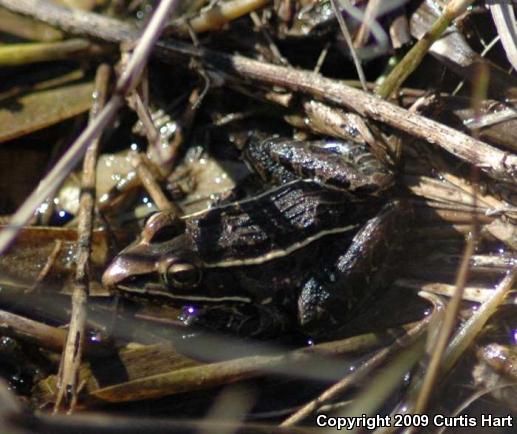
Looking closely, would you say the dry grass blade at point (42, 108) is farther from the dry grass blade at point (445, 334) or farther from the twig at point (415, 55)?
the dry grass blade at point (445, 334)

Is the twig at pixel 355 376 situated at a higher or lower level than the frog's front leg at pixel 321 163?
lower

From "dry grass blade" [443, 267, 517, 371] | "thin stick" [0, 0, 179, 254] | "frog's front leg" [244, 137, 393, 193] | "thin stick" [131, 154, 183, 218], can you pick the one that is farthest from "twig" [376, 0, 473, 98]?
"thin stick" [0, 0, 179, 254]

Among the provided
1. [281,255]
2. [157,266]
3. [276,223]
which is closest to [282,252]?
[281,255]

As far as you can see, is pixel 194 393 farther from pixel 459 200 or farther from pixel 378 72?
pixel 378 72

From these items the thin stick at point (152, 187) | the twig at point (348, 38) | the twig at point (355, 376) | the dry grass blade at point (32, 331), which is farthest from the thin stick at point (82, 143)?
the thin stick at point (152, 187)

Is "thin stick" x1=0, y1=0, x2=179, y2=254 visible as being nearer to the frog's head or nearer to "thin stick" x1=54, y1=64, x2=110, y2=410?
"thin stick" x1=54, y1=64, x2=110, y2=410

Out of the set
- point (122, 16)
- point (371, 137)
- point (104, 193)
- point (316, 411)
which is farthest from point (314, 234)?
point (122, 16)
